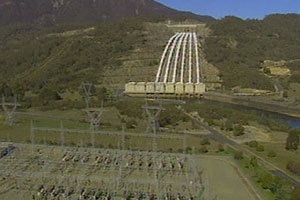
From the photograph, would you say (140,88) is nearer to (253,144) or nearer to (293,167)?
(253,144)

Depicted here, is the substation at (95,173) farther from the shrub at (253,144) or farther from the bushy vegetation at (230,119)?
the bushy vegetation at (230,119)

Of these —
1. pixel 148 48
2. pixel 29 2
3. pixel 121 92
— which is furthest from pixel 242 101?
pixel 29 2

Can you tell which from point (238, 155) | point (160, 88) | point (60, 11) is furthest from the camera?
point (60, 11)

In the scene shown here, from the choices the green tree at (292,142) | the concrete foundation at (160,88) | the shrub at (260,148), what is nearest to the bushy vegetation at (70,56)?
the concrete foundation at (160,88)

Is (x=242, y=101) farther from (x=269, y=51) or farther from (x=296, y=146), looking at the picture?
(x=269, y=51)

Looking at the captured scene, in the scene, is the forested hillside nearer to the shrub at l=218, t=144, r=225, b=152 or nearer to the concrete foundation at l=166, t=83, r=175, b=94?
the concrete foundation at l=166, t=83, r=175, b=94

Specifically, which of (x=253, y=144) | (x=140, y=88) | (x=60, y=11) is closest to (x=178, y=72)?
(x=140, y=88)
